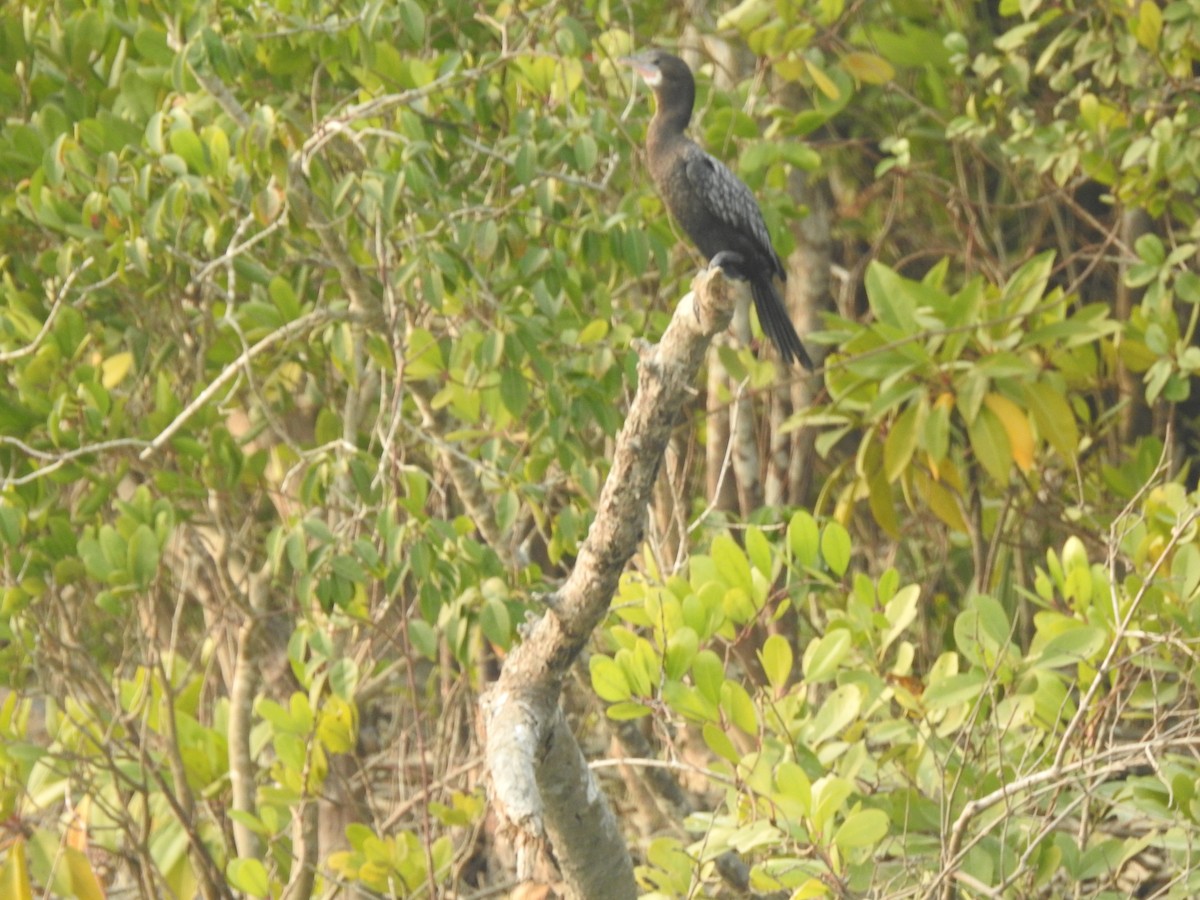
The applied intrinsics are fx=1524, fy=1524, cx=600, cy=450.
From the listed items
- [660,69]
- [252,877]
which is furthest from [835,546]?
[252,877]

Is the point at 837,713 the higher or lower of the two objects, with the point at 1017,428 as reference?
higher

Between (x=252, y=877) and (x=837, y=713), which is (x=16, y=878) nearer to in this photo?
(x=252, y=877)

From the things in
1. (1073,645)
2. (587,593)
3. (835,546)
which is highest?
(587,593)

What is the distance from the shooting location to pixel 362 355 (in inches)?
140

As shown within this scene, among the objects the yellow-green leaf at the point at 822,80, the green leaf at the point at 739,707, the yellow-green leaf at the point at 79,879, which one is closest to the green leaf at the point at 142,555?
the yellow-green leaf at the point at 79,879

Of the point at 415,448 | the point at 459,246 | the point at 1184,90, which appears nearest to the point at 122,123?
the point at 459,246

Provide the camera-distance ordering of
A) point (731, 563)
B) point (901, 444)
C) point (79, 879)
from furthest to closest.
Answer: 1. point (901, 444)
2. point (79, 879)
3. point (731, 563)

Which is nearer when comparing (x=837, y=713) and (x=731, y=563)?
(x=837, y=713)

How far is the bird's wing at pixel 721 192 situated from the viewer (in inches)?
111

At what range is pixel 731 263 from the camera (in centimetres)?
288

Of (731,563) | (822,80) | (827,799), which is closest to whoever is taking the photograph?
(827,799)

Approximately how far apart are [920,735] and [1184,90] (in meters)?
2.26

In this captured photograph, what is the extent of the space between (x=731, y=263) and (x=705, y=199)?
139 millimetres

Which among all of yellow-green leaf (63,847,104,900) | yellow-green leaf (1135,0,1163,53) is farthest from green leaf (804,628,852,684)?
yellow-green leaf (1135,0,1163,53)
